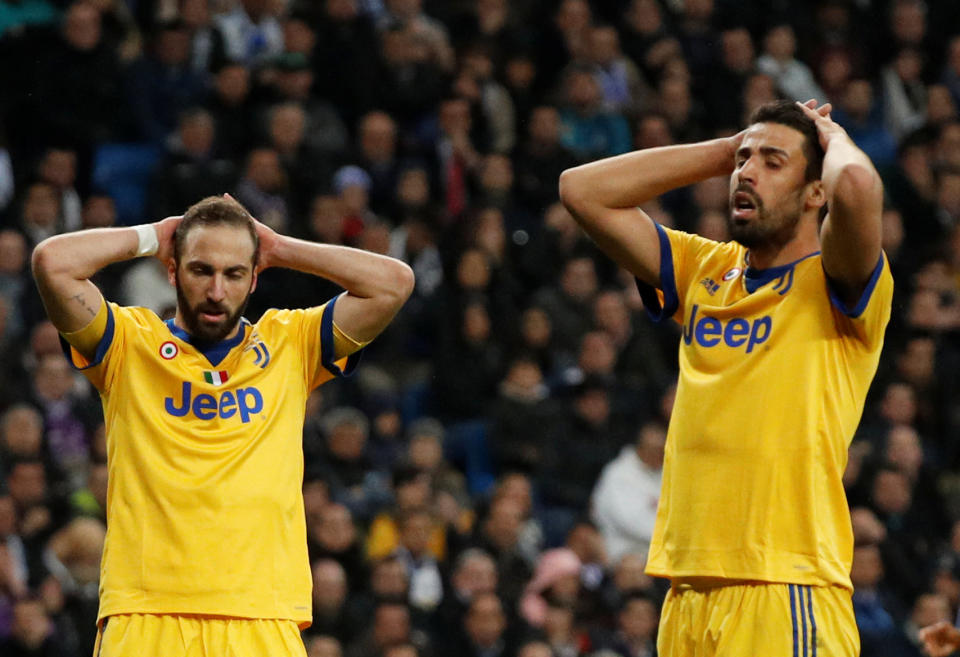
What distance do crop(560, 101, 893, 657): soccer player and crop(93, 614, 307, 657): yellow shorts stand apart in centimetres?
133

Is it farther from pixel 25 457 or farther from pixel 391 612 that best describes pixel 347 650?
pixel 25 457

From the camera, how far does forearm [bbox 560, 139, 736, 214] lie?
603 centimetres

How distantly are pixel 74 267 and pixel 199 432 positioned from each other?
71 cm

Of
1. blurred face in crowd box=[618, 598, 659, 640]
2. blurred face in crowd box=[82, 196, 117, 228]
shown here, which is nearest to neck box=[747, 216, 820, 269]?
blurred face in crowd box=[618, 598, 659, 640]

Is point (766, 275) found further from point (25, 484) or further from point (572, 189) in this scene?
point (25, 484)

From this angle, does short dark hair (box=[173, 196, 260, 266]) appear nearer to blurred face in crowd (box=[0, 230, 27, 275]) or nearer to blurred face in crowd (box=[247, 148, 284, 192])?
blurred face in crowd (box=[0, 230, 27, 275])

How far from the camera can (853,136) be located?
15516 mm

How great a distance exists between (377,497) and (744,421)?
631cm

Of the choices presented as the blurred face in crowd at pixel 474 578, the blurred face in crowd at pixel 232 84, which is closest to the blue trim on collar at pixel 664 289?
the blurred face in crowd at pixel 474 578

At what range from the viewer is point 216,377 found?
233 inches

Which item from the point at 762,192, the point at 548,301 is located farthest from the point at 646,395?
the point at 762,192

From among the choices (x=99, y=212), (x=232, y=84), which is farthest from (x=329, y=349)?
(x=232, y=84)

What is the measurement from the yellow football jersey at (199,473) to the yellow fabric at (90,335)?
3 centimetres

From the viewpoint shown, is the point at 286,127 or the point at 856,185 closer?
the point at 856,185
